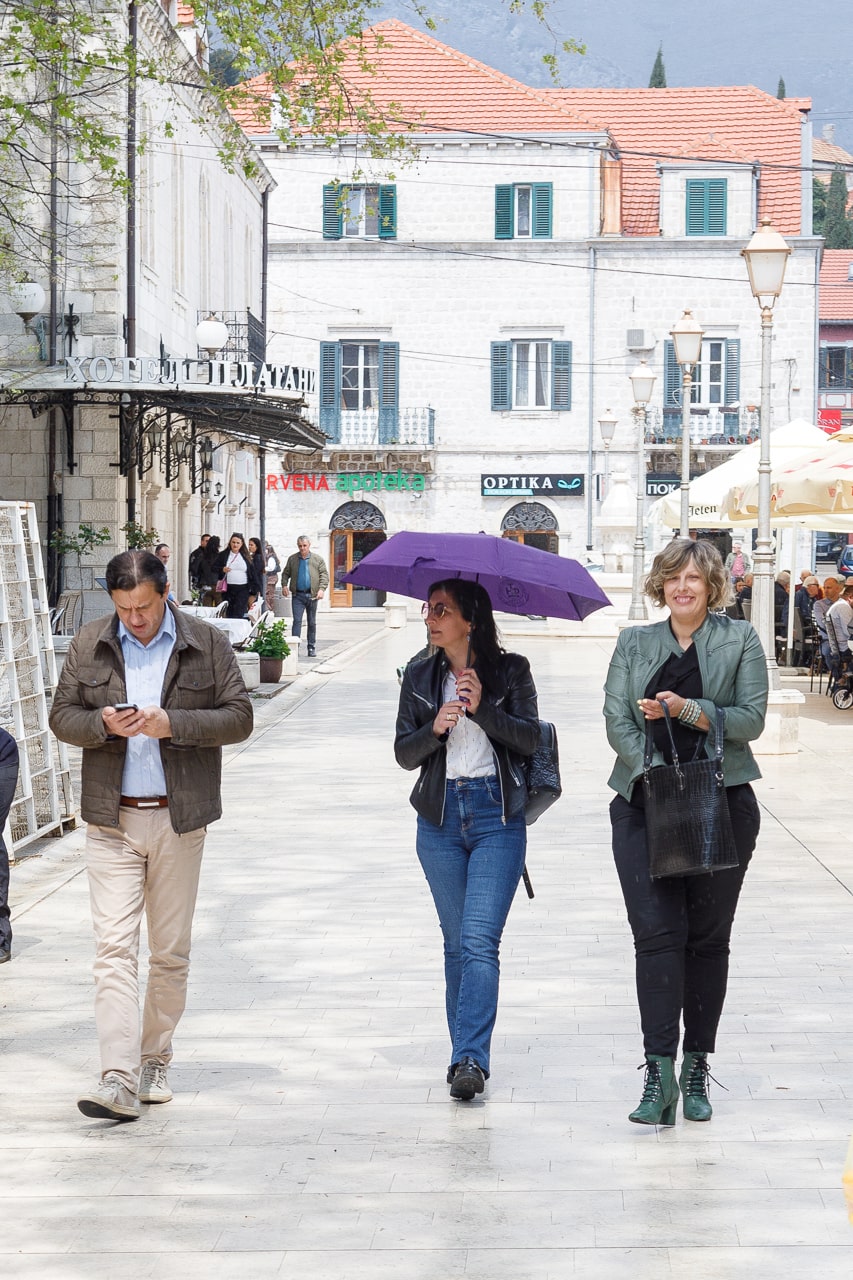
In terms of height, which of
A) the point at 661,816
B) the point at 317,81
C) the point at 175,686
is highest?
the point at 317,81

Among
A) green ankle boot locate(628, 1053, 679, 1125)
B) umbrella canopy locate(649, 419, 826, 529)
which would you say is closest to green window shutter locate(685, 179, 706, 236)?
umbrella canopy locate(649, 419, 826, 529)

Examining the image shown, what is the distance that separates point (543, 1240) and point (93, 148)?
10.9 meters

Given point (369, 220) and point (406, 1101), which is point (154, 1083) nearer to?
point (406, 1101)

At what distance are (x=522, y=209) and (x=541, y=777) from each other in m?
41.7

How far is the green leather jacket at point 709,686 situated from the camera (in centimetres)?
539

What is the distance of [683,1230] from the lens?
448 centimetres

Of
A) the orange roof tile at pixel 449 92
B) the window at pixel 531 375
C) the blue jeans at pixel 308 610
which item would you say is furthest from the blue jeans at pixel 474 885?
the orange roof tile at pixel 449 92

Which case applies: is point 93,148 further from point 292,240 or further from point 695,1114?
point 292,240

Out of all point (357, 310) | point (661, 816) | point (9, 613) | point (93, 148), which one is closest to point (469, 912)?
point (661, 816)

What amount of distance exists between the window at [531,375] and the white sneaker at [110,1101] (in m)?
41.4

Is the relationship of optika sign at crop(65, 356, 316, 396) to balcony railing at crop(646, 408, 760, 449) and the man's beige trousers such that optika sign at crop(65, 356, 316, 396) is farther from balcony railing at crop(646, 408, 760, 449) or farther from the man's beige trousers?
balcony railing at crop(646, 408, 760, 449)

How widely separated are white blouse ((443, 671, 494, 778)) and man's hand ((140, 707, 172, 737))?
2.98 feet

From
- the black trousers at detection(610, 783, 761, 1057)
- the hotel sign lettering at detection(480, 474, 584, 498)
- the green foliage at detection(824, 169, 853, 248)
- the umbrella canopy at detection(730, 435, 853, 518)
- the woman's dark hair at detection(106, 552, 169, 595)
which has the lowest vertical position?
the black trousers at detection(610, 783, 761, 1057)

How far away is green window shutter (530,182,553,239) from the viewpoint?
4572cm
